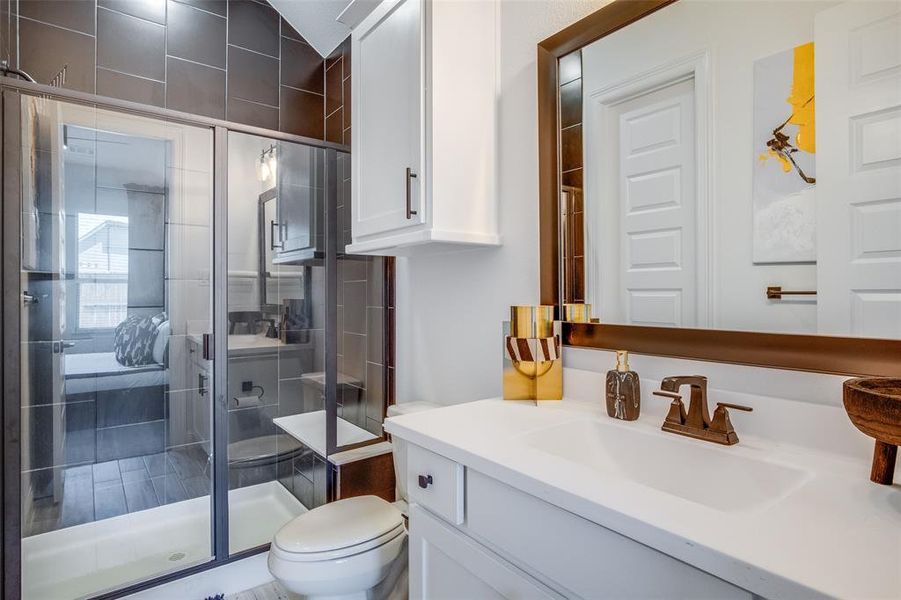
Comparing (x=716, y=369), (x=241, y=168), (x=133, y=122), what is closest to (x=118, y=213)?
(x=133, y=122)

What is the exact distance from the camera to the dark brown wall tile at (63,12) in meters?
1.96

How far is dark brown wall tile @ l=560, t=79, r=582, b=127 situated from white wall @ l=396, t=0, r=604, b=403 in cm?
10

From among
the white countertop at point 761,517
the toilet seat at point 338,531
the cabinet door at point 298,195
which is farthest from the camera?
the cabinet door at point 298,195

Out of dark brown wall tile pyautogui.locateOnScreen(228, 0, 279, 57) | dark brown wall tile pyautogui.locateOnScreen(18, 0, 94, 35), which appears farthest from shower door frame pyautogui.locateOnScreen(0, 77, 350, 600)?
dark brown wall tile pyautogui.locateOnScreen(228, 0, 279, 57)

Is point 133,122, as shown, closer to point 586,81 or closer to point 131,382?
point 131,382

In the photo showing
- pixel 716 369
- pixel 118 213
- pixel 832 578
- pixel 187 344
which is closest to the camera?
pixel 832 578

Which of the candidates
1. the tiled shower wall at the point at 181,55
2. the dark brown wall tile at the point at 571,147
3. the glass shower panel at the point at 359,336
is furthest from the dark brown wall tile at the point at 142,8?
the dark brown wall tile at the point at 571,147

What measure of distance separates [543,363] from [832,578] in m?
0.82

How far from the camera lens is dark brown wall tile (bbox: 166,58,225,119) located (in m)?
2.24

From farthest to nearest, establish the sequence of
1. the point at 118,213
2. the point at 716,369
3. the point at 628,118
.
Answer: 1. the point at 118,213
2. the point at 628,118
3. the point at 716,369

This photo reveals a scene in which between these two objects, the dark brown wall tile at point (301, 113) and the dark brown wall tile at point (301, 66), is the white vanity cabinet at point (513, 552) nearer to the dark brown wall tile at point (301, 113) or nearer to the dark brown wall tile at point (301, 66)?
the dark brown wall tile at point (301, 113)

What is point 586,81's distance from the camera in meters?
1.27

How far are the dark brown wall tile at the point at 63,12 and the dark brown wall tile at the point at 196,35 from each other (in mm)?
309

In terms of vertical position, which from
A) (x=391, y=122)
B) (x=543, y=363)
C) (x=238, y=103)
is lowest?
(x=543, y=363)
